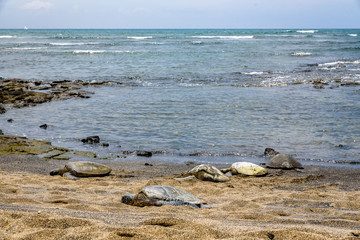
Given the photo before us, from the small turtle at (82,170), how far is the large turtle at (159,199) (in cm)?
217

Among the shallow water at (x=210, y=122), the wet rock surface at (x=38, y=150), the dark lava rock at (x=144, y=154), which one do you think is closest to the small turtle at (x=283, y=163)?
the shallow water at (x=210, y=122)

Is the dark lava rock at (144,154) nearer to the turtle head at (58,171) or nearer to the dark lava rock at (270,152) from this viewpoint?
the turtle head at (58,171)

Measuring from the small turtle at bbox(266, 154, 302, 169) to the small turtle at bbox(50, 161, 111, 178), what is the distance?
353 centimetres

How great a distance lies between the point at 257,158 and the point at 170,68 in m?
20.2

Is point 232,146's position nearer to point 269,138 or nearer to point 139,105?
point 269,138

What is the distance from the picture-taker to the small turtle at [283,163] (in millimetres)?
8219

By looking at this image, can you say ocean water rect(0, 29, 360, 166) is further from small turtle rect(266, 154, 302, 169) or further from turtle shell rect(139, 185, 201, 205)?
turtle shell rect(139, 185, 201, 205)

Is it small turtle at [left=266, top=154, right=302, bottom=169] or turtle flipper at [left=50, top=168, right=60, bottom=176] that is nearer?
turtle flipper at [left=50, top=168, right=60, bottom=176]

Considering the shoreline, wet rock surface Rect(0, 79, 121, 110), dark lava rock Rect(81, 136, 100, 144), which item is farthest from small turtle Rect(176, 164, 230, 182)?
wet rock surface Rect(0, 79, 121, 110)

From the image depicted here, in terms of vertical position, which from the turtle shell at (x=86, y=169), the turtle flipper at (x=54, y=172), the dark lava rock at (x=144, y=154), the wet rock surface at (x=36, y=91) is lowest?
the dark lava rock at (x=144, y=154)

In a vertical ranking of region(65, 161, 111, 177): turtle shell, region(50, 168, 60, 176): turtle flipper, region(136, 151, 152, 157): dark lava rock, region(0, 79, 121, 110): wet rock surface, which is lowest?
region(136, 151, 152, 157): dark lava rock

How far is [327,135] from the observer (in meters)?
10.6

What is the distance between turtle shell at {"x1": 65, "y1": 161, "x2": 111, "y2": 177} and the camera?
753 centimetres

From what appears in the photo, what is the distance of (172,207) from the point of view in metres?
5.29
